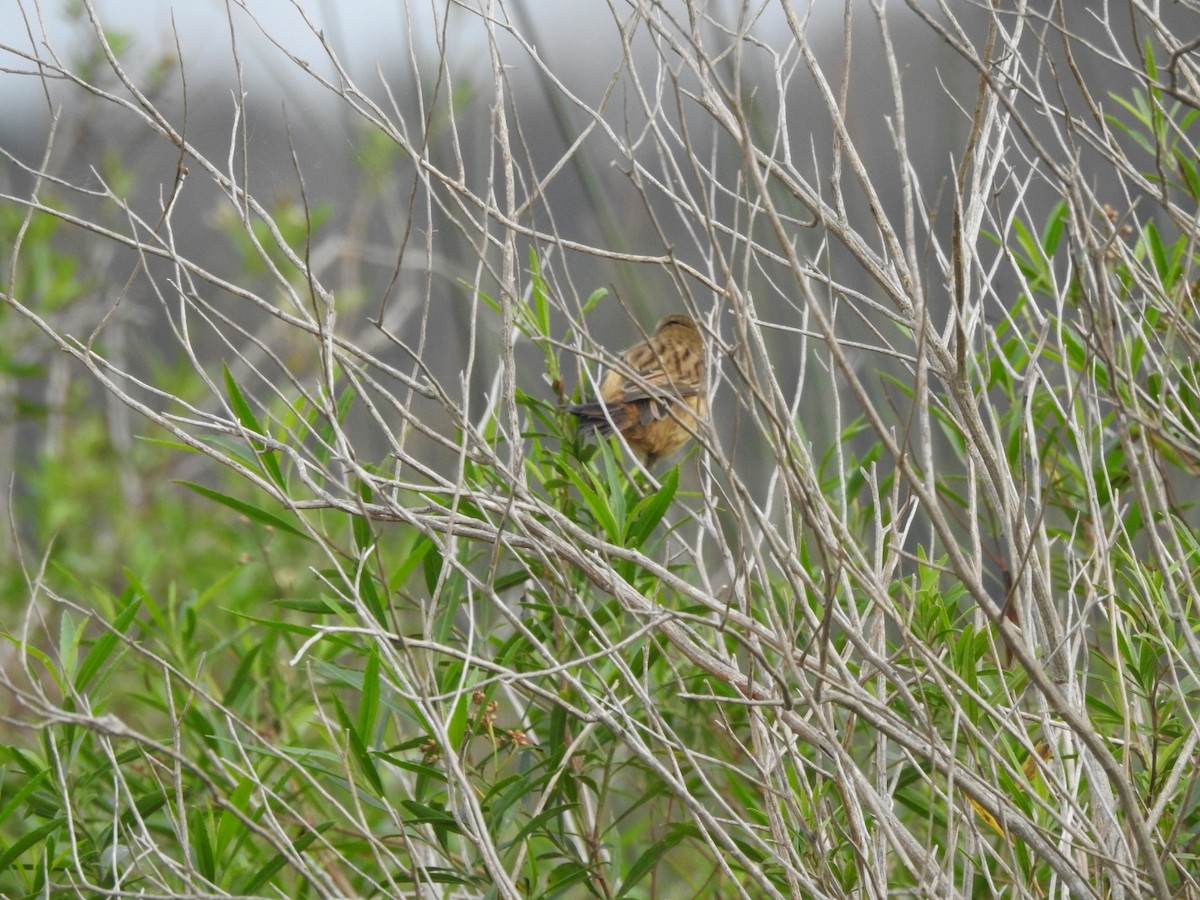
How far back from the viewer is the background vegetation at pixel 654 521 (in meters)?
1.59

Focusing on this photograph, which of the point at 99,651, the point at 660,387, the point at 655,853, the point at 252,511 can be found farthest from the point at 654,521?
the point at 660,387

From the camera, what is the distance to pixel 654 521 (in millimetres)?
2277

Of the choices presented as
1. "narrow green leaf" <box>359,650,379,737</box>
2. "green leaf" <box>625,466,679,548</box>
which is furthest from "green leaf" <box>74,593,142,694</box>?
"green leaf" <box>625,466,679,548</box>

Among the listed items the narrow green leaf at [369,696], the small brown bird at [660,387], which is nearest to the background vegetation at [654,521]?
the narrow green leaf at [369,696]

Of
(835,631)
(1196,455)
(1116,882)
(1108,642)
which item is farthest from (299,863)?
(1108,642)

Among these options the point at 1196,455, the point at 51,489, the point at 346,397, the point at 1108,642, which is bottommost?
the point at 51,489

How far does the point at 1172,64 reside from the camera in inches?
61.6

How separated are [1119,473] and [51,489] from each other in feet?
12.6

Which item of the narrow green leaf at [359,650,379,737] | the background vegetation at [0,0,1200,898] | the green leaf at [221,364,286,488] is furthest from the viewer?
the green leaf at [221,364,286,488]

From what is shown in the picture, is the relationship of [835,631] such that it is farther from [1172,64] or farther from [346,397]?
[1172,64]

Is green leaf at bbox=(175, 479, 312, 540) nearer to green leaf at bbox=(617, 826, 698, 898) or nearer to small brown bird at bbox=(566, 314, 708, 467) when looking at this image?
green leaf at bbox=(617, 826, 698, 898)

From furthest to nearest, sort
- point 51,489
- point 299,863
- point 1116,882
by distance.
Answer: point 51,489, point 1116,882, point 299,863

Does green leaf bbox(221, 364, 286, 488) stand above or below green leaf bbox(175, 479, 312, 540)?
above

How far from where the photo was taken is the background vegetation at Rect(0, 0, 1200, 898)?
159 centimetres
